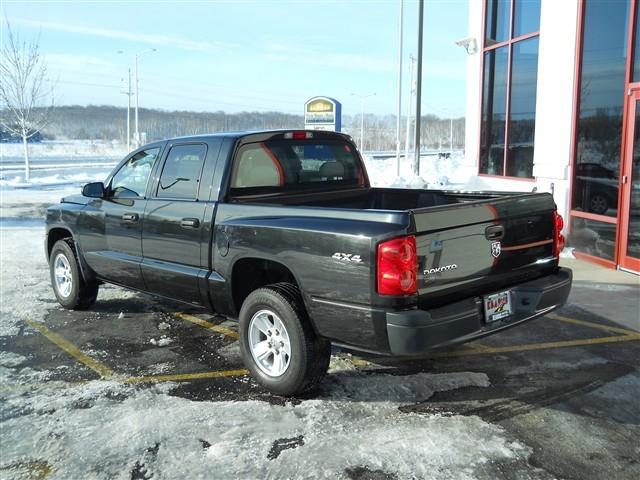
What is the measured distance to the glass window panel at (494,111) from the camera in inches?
508

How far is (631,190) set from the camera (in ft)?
27.2

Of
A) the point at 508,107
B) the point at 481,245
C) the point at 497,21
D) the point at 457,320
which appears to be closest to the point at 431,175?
the point at 497,21

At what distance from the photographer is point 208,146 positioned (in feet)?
16.5

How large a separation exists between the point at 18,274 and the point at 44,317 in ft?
8.23

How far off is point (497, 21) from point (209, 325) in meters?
10.3

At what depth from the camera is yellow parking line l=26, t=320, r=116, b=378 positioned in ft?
15.9

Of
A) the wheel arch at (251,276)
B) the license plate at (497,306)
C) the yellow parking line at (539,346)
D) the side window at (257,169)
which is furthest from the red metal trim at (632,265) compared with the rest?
the wheel arch at (251,276)

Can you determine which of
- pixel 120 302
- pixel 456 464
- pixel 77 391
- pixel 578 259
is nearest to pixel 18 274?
pixel 120 302

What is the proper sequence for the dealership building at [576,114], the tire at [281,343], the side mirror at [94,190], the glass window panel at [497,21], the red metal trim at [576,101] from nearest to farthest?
the tire at [281,343] < the side mirror at [94,190] < the dealership building at [576,114] < the red metal trim at [576,101] < the glass window panel at [497,21]

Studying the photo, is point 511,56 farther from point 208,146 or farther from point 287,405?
point 287,405

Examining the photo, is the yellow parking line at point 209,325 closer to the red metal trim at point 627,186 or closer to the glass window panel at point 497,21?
the red metal trim at point 627,186

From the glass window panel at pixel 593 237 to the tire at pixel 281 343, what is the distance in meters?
6.20

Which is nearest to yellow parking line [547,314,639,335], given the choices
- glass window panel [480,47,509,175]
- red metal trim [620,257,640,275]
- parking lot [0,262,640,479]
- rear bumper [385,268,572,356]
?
parking lot [0,262,640,479]

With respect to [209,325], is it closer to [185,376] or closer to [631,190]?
[185,376]
